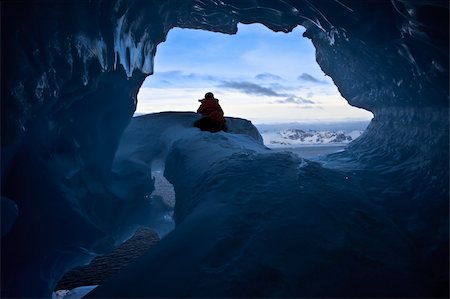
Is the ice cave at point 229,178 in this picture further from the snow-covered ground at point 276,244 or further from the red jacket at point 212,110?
the red jacket at point 212,110

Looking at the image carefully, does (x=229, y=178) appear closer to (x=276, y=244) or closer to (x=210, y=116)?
(x=276, y=244)

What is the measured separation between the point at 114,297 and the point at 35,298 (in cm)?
250

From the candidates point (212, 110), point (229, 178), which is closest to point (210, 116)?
point (212, 110)

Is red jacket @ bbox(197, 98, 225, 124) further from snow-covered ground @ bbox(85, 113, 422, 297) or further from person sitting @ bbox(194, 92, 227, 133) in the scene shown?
snow-covered ground @ bbox(85, 113, 422, 297)

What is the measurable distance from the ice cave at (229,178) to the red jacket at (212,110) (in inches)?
52.7

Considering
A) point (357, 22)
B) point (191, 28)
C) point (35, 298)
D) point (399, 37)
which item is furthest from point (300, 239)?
point (191, 28)

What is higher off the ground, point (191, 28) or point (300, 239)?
point (191, 28)

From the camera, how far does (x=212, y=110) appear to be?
7.30 meters

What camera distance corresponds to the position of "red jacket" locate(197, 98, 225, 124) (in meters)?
7.17

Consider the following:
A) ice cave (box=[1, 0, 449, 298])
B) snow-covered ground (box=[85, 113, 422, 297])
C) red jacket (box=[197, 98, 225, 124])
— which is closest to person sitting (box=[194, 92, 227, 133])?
red jacket (box=[197, 98, 225, 124])

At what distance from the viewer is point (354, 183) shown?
3.53 metres

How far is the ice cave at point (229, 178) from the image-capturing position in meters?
2.20

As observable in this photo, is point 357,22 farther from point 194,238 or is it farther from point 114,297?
point 114,297

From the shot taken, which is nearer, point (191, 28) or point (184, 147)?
point (184, 147)
